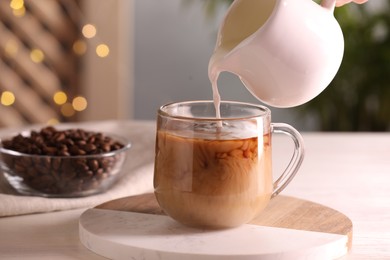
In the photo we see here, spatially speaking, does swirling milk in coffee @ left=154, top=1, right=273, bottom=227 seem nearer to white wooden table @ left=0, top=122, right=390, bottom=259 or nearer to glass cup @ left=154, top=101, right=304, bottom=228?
glass cup @ left=154, top=101, right=304, bottom=228

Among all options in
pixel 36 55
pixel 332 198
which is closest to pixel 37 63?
pixel 36 55

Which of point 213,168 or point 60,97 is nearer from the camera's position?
point 213,168

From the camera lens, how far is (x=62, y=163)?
3.29ft

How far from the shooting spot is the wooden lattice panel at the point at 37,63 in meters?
2.42

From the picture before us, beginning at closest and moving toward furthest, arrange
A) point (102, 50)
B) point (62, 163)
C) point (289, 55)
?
1. point (289, 55)
2. point (62, 163)
3. point (102, 50)

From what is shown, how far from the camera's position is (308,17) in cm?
79

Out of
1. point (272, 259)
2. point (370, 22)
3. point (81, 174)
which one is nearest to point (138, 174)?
point (81, 174)

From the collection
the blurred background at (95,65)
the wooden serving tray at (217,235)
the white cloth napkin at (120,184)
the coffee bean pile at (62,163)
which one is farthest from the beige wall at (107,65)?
the wooden serving tray at (217,235)

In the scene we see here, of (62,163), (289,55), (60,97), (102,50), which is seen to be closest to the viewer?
(289,55)

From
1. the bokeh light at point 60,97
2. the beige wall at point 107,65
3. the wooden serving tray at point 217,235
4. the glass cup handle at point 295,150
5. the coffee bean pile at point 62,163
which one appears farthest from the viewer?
the bokeh light at point 60,97

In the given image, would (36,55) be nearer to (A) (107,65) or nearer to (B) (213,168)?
(A) (107,65)

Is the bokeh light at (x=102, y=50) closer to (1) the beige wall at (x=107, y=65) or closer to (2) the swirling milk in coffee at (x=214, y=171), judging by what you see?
(1) the beige wall at (x=107, y=65)

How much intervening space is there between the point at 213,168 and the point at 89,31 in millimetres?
1660

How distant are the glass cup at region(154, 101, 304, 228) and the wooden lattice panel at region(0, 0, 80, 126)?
1.66 m
